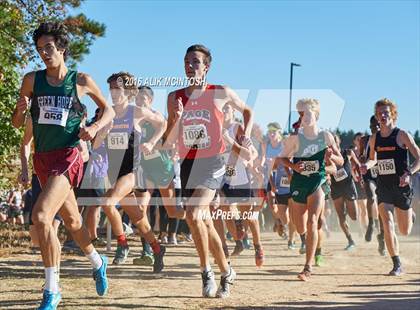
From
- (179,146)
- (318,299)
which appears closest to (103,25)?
(179,146)

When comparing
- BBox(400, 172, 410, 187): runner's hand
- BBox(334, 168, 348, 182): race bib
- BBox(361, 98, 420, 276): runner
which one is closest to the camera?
BBox(400, 172, 410, 187): runner's hand

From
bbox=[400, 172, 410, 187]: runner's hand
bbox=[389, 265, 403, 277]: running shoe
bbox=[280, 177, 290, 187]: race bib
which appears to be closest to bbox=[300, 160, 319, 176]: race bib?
bbox=[400, 172, 410, 187]: runner's hand

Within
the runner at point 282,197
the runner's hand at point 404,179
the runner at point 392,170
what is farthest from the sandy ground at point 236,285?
the runner at point 282,197

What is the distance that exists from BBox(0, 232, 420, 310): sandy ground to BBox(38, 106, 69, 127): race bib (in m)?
1.55

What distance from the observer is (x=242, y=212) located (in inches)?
364

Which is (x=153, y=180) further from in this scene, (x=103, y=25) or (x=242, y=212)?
(x=103, y=25)

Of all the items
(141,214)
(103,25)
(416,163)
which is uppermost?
(103,25)

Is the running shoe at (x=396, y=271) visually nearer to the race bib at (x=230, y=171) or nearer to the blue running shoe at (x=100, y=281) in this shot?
the race bib at (x=230, y=171)

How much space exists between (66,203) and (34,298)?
3.56ft

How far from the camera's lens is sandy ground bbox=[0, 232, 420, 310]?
543 cm

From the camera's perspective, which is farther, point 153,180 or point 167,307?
point 153,180

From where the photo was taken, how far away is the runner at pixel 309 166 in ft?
25.1

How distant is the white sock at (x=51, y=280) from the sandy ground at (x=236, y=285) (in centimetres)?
45

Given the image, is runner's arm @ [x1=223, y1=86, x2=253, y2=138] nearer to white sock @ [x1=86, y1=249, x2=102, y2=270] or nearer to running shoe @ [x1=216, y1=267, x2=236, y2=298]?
running shoe @ [x1=216, y1=267, x2=236, y2=298]
